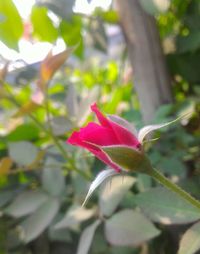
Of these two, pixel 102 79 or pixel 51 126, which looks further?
pixel 102 79

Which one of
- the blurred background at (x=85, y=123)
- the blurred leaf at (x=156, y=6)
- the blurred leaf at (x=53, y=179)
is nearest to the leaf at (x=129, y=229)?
the blurred background at (x=85, y=123)

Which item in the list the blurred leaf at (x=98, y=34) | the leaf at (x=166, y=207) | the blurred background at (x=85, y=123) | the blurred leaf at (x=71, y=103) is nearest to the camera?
the leaf at (x=166, y=207)

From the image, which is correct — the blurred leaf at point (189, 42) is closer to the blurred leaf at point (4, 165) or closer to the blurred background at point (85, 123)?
the blurred background at point (85, 123)

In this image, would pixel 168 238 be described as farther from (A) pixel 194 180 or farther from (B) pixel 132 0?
(B) pixel 132 0

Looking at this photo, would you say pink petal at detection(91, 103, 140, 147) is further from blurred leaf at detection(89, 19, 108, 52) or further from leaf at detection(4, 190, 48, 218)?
blurred leaf at detection(89, 19, 108, 52)

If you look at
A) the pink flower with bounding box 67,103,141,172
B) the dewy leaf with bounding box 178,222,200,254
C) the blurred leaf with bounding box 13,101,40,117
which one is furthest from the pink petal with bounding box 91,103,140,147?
the blurred leaf with bounding box 13,101,40,117

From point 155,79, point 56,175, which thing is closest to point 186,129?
point 155,79

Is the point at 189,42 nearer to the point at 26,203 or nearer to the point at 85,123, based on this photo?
the point at 85,123
